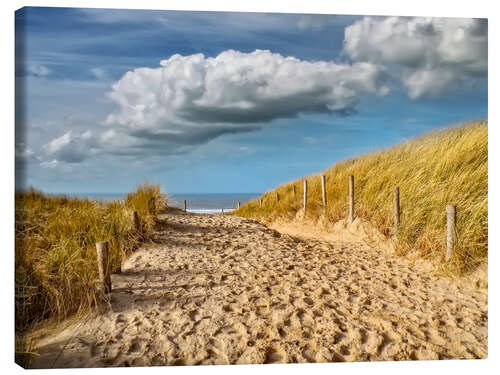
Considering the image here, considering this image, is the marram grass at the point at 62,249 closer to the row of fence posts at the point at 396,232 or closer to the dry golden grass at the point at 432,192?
the row of fence posts at the point at 396,232

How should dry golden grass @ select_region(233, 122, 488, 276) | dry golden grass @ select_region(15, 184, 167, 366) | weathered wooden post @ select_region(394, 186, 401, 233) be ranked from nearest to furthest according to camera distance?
dry golden grass @ select_region(15, 184, 167, 366) < dry golden grass @ select_region(233, 122, 488, 276) < weathered wooden post @ select_region(394, 186, 401, 233)

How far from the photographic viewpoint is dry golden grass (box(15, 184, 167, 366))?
3.46 m

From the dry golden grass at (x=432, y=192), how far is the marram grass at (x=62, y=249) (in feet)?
13.0

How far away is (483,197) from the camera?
16.1 feet

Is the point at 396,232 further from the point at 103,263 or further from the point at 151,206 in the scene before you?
the point at 103,263

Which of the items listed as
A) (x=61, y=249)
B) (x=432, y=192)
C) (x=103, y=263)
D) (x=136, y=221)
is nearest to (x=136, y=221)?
(x=136, y=221)

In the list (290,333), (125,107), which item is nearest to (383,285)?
(290,333)

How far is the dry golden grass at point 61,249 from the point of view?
11.4 ft

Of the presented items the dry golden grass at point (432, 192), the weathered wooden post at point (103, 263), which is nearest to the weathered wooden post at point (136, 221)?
the weathered wooden post at point (103, 263)

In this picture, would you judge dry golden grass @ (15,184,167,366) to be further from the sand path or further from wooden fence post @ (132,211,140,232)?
the sand path

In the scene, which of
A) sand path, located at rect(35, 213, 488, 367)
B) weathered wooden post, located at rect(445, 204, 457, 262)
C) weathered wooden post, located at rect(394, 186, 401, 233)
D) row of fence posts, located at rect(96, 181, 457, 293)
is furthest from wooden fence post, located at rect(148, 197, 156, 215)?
weathered wooden post, located at rect(445, 204, 457, 262)

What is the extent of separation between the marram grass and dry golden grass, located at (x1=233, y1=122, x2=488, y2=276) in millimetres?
3972

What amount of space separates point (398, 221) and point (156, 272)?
3791 mm
